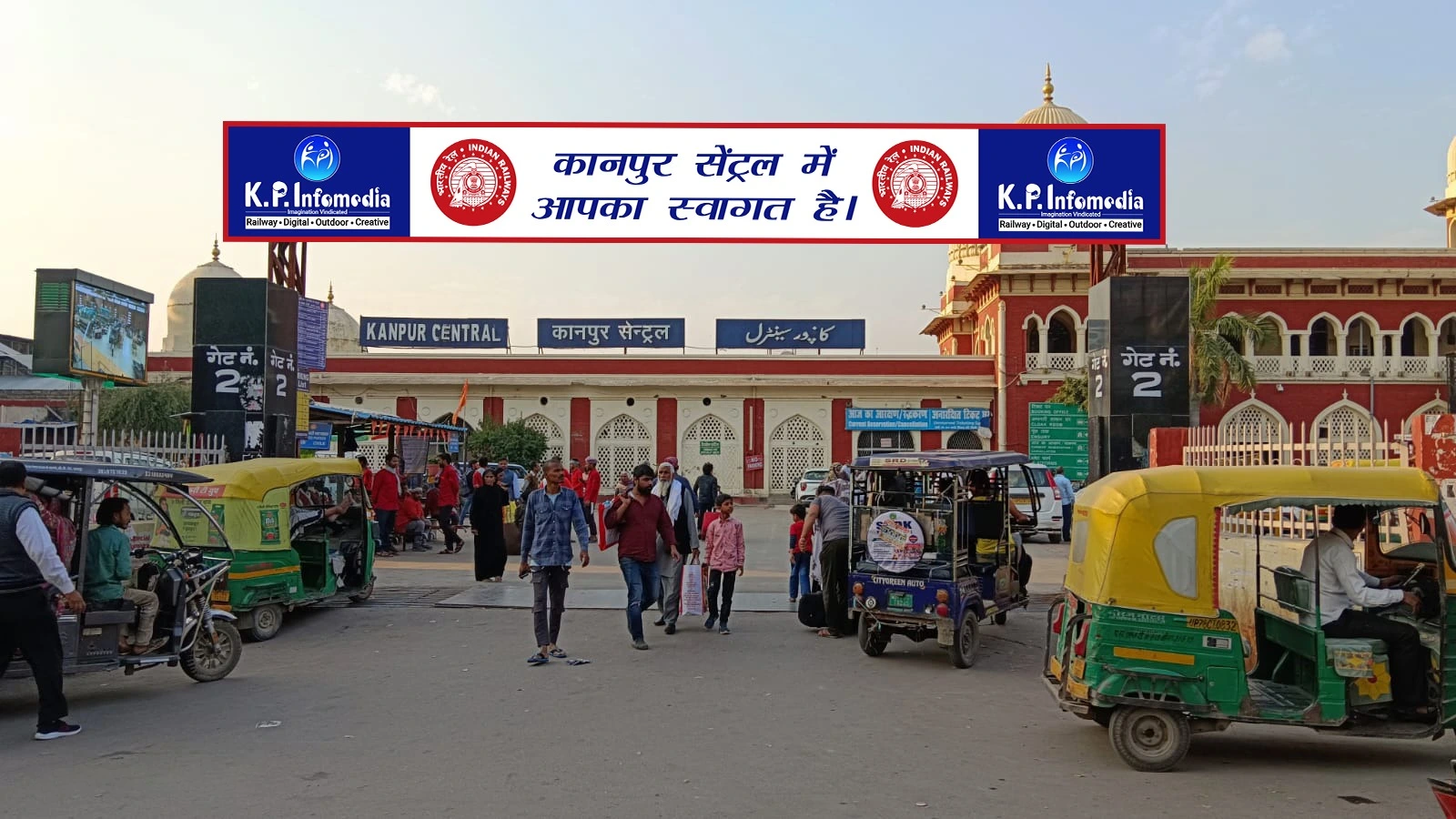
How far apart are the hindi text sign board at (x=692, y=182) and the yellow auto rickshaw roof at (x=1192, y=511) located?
9.01 metres

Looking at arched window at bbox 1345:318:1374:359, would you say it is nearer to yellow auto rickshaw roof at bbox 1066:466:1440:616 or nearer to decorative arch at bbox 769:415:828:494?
decorative arch at bbox 769:415:828:494

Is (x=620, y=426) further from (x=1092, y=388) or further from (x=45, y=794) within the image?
(x=45, y=794)

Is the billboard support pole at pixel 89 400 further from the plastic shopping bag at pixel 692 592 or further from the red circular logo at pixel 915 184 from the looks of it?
the red circular logo at pixel 915 184

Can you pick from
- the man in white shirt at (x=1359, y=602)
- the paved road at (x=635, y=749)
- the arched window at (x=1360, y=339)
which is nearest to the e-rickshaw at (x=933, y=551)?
the paved road at (x=635, y=749)

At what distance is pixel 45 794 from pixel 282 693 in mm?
2570

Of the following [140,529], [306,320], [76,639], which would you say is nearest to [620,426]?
[306,320]

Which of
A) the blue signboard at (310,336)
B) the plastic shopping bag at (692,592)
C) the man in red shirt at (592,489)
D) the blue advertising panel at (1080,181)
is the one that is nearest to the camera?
the plastic shopping bag at (692,592)

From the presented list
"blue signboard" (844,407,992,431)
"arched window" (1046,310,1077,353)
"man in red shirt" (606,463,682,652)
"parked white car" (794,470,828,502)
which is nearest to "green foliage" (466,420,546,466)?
"parked white car" (794,470,828,502)

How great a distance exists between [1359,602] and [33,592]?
24.6ft

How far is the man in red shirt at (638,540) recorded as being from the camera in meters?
10.0

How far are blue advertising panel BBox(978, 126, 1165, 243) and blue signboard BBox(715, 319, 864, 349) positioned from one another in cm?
2758

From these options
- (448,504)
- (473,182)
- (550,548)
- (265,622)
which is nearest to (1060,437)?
(448,504)

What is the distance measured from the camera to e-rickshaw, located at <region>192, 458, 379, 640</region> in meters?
10.3

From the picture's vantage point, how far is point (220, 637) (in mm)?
8492
